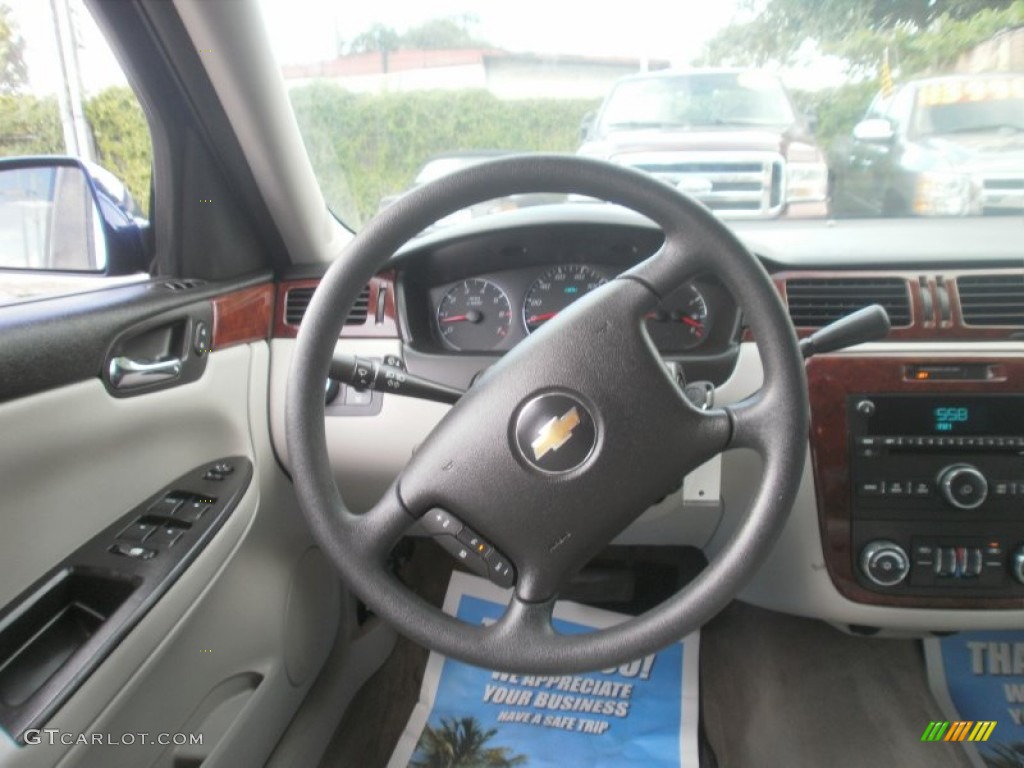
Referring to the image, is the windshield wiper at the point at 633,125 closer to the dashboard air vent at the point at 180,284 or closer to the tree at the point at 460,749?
the dashboard air vent at the point at 180,284

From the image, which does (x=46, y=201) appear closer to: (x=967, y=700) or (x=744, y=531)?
(x=744, y=531)

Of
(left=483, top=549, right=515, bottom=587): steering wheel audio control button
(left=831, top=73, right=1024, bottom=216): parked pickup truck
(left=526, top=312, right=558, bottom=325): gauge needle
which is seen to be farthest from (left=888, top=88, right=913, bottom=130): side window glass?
(left=483, top=549, right=515, bottom=587): steering wheel audio control button

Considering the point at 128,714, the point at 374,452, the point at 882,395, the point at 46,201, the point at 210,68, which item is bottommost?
the point at 128,714

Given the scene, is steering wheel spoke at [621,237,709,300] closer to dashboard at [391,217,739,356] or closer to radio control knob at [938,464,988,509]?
dashboard at [391,217,739,356]

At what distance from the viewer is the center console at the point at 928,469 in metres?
1.54

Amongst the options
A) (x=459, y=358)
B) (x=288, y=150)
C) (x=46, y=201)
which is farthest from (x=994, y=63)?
(x=46, y=201)

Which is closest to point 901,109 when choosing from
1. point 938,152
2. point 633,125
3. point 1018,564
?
point 938,152

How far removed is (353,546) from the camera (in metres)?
1.08

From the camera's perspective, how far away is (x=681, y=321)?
1.65 metres

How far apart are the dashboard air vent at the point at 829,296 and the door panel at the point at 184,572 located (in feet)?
3.53

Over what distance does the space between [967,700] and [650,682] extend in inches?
28.8

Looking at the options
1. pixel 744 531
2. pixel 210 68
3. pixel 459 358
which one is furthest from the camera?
pixel 459 358

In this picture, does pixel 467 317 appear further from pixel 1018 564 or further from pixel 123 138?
pixel 1018 564

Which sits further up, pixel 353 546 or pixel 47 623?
pixel 353 546
